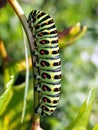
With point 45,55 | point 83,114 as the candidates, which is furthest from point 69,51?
point 45,55

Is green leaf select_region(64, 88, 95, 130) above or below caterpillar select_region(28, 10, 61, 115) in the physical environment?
below

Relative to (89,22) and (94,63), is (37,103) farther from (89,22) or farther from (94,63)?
(89,22)

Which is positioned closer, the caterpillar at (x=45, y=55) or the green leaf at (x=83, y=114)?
the caterpillar at (x=45, y=55)

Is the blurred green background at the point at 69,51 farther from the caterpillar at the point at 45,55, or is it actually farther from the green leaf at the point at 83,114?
the caterpillar at the point at 45,55

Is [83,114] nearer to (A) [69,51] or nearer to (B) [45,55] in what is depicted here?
Result: (B) [45,55]

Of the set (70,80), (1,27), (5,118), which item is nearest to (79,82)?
(70,80)

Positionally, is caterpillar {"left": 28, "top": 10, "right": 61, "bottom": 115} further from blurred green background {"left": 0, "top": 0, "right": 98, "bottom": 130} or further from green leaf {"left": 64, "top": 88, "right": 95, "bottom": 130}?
blurred green background {"left": 0, "top": 0, "right": 98, "bottom": 130}

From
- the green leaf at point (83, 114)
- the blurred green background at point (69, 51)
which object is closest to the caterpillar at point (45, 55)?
the green leaf at point (83, 114)

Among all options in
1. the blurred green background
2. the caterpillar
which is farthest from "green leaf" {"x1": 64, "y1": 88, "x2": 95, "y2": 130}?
the blurred green background
